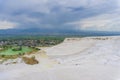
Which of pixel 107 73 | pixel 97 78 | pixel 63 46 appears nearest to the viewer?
pixel 97 78

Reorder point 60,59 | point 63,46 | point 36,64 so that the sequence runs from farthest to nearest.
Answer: point 63,46, point 60,59, point 36,64

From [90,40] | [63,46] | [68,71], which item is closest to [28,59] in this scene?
[68,71]

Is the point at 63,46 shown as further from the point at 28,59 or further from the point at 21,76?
the point at 21,76

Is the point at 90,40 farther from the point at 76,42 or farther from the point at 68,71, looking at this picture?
the point at 68,71

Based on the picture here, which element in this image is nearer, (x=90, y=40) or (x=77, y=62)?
(x=77, y=62)

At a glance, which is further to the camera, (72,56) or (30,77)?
(72,56)

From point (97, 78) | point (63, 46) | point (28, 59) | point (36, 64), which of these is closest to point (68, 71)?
point (97, 78)

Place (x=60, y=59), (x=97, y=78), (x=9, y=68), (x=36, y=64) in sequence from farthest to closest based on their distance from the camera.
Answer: (x=60, y=59) → (x=36, y=64) → (x=9, y=68) → (x=97, y=78)

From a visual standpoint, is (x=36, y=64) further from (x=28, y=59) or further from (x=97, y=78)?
(x=97, y=78)

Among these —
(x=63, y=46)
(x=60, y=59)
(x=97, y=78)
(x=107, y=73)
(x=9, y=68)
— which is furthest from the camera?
(x=63, y=46)
